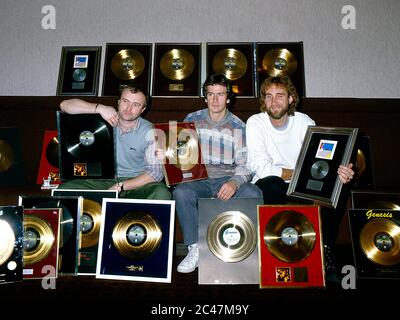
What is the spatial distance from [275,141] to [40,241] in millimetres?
1591

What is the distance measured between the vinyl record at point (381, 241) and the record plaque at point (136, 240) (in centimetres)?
115

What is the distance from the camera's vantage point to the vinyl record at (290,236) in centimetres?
158

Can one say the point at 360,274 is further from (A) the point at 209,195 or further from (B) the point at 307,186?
(A) the point at 209,195

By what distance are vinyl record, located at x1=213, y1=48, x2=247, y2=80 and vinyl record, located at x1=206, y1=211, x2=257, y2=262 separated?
160cm

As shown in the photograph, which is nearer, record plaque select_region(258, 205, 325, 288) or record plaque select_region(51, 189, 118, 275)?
record plaque select_region(258, 205, 325, 288)

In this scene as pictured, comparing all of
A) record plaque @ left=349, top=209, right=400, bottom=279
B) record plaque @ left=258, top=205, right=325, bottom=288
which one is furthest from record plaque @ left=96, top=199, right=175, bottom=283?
record plaque @ left=349, top=209, right=400, bottom=279

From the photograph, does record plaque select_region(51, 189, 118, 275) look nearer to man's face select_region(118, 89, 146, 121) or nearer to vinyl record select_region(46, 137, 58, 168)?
man's face select_region(118, 89, 146, 121)

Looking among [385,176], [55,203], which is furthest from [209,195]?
[385,176]

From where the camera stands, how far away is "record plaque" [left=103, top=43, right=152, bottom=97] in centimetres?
285

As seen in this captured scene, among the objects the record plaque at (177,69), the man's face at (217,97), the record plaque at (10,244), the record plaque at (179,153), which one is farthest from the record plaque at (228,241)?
the record plaque at (177,69)

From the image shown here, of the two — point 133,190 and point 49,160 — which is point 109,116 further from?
point 49,160

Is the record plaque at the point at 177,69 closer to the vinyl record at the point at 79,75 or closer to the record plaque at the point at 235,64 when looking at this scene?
the record plaque at the point at 235,64

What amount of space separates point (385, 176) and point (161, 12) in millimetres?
2664

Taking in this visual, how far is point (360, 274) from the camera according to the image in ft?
5.56
